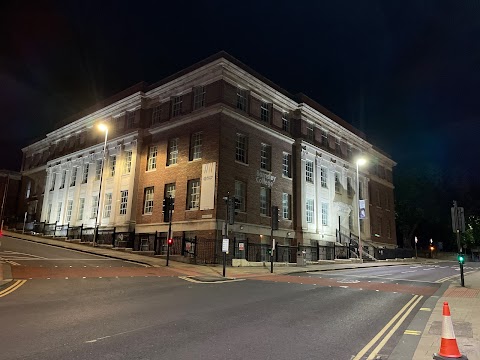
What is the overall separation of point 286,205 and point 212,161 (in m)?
9.73

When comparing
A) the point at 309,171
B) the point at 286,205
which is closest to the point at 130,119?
the point at 286,205

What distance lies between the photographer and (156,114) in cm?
3400

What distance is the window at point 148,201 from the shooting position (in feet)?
104

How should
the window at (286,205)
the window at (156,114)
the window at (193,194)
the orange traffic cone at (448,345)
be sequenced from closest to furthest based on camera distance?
the orange traffic cone at (448,345)
the window at (193,194)
the window at (286,205)
the window at (156,114)

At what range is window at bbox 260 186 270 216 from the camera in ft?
102

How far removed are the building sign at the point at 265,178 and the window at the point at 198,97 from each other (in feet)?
24.4

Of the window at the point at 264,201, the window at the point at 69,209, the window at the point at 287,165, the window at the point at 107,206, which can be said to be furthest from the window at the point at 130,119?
the window at the point at 287,165

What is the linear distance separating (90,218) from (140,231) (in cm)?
856

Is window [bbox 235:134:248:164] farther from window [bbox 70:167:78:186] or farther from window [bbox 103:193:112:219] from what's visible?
window [bbox 70:167:78:186]

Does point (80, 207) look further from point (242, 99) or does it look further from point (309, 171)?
point (309, 171)

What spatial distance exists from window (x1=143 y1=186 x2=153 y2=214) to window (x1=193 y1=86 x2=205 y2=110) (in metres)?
8.31

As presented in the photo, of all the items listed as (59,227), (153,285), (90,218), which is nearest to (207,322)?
(153,285)

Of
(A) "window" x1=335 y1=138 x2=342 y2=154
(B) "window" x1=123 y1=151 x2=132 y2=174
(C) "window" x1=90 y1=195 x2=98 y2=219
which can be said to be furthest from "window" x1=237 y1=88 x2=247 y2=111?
(C) "window" x1=90 y1=195 x2=98 y2=219

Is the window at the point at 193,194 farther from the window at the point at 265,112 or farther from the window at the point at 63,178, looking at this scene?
the window at the point at 63,178
